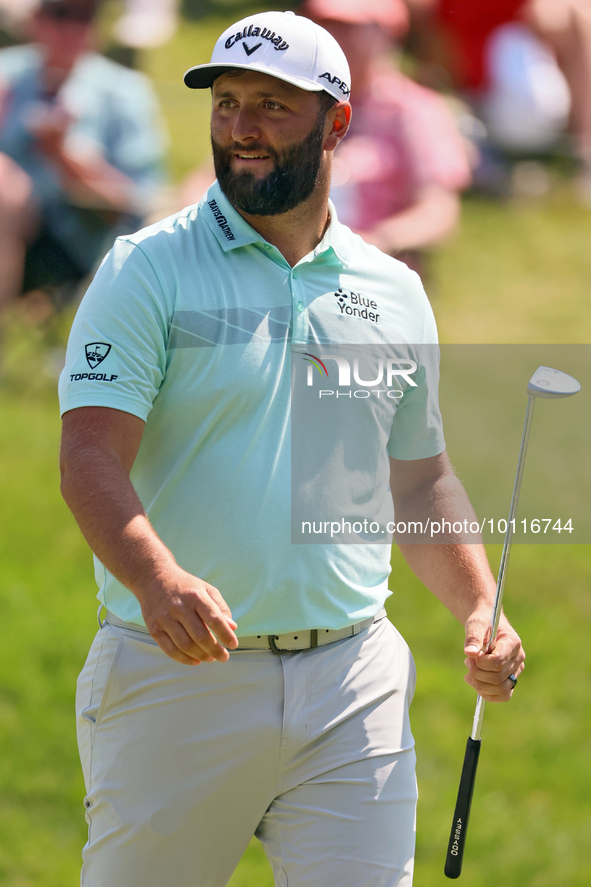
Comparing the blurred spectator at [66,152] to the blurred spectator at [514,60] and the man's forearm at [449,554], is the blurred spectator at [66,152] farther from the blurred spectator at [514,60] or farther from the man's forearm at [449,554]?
the man's forearm at [449,554]

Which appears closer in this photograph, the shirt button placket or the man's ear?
the shirt button placket

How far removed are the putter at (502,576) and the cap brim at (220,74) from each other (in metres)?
0.86

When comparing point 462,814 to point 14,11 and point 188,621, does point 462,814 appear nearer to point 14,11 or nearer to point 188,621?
point 188,621

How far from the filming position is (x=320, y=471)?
105 inches

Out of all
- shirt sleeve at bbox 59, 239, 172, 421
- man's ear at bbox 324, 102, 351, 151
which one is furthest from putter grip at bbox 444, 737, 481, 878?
man's ear at bbox 324, 102, 351, 151

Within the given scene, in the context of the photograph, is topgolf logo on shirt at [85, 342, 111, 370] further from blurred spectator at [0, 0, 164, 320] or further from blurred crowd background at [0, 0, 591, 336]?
blurred spectator at [0, 0, 164, 320]

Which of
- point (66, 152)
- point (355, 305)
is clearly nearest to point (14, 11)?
point (66, 152)

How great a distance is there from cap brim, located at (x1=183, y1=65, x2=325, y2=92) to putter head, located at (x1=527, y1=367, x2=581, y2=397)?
2.81ft

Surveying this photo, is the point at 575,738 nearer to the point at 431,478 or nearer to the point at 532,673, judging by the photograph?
the point at 532,673

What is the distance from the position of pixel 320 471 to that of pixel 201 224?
648mm

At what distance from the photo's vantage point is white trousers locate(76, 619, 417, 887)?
2602 mm

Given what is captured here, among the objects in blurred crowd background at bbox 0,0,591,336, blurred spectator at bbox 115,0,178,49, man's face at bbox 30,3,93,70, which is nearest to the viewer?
blurred crowd background at bbox 0,0,591,336

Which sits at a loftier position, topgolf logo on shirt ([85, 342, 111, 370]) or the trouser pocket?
topgolf logo on shirt ([85, 342, 111, 370])

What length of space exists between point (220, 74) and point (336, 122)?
0.33 metres
